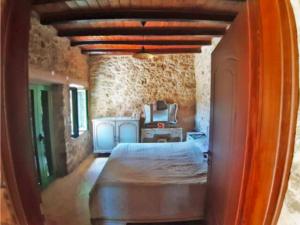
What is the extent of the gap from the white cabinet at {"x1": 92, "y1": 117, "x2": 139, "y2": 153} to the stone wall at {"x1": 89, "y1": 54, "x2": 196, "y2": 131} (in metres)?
0.52

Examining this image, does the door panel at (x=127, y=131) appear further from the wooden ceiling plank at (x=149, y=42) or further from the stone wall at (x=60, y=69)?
the wooden ceiling plank at (x=149, y=42)

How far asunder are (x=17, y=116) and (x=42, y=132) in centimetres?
303

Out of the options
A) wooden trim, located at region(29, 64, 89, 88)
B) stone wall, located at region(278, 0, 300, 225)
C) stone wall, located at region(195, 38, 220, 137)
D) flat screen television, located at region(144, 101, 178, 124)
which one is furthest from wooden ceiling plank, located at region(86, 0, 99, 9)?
flat screen television, located at region(144, 101, 178, 124)

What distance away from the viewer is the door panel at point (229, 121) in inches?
42.6

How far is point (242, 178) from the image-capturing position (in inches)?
40.3

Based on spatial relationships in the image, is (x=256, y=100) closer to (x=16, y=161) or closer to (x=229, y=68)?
(x=229, y=68)

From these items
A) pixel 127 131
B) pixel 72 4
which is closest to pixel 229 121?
pixel 72 4

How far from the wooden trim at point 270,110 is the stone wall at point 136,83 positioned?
5.21 metres

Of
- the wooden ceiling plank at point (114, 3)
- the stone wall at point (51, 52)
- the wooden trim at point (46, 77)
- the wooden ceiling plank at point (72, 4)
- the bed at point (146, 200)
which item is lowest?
the bed at point (146, 200)

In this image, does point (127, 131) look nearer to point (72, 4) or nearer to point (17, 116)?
point (72, 4)

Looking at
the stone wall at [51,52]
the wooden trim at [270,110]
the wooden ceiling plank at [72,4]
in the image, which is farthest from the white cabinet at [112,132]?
the wooden trim at [270,110]

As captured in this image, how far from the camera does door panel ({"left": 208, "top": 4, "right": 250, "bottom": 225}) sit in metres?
1.08

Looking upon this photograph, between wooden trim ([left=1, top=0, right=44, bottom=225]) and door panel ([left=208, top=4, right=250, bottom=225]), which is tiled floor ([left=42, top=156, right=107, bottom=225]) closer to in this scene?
door panel ([left=208, top=4, right=250, bottom=225])

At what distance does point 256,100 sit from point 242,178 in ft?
1.25
